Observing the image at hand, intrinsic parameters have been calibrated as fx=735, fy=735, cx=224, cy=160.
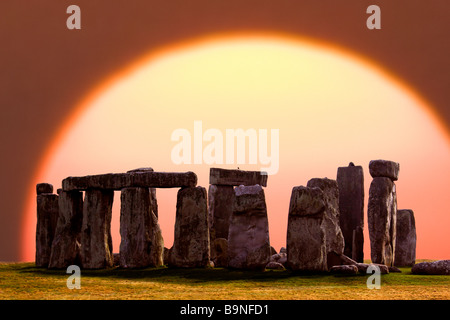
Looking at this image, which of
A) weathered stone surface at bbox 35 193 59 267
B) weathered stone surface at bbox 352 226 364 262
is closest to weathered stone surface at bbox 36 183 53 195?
weathered stone surface at bbox 35 193 59 267

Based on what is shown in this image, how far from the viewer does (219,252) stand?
17.3 m

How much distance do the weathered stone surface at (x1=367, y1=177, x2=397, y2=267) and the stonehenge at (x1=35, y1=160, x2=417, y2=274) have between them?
0.02 m

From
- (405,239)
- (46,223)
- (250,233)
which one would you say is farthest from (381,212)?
(46,223)

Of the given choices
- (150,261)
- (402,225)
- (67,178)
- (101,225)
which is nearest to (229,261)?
(150,261)

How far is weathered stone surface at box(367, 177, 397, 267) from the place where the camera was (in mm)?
16547

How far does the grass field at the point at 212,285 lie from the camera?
1081cm

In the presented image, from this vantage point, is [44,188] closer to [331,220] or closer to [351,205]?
[331,220]

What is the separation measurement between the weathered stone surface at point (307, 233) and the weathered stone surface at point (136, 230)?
345cm

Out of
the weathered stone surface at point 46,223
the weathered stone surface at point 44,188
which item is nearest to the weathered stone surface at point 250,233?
the weathered stone surface at point 46,223

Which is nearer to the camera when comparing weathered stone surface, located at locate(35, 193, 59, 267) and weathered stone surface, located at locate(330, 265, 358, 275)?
weathered stone surface, located at locate(330, 265, 358, 275)

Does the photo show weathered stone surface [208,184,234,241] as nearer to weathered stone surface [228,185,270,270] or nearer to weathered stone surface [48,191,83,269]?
weathered stone surface [48,191,83,269]

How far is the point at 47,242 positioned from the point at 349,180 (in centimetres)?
750

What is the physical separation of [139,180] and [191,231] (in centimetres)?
161
